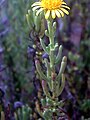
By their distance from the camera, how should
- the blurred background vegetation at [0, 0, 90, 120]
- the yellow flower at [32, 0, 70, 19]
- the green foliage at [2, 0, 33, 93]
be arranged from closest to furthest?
the yellow flower at [32, 0, 70, 19] → the blurred background vegetation at [0, 0, 90, 120] → the green foliage at [2, 0, 33, 93]

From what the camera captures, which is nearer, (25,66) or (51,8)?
(51,8)

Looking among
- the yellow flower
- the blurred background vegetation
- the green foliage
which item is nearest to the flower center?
the yellow flower

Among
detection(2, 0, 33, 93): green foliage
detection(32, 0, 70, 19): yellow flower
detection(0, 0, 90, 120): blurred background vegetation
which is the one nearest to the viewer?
detection(32, 0, 70, 19): yellow flower

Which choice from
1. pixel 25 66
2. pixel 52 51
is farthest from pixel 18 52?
pixel 52 51

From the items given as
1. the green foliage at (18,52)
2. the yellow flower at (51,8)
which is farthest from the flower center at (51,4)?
the green foliage at (18,52)

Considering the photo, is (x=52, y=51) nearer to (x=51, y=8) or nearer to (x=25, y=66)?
(x=51, y=8)

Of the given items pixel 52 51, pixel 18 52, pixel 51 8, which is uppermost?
pixel 18 52

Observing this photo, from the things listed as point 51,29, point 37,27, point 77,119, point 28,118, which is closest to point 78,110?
point 77,119

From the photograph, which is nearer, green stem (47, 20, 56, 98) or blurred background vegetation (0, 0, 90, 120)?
green stem (47, 20, 56, 98)

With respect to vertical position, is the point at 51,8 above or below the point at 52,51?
above

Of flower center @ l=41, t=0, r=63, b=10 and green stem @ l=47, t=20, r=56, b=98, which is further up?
flower center @ l=41, t=0, r=63, b=10

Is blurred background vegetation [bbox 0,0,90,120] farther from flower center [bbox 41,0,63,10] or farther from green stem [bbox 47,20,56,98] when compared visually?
flower center [bbox 41,0,63,10]

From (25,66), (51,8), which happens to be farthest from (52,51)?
(25,66)
